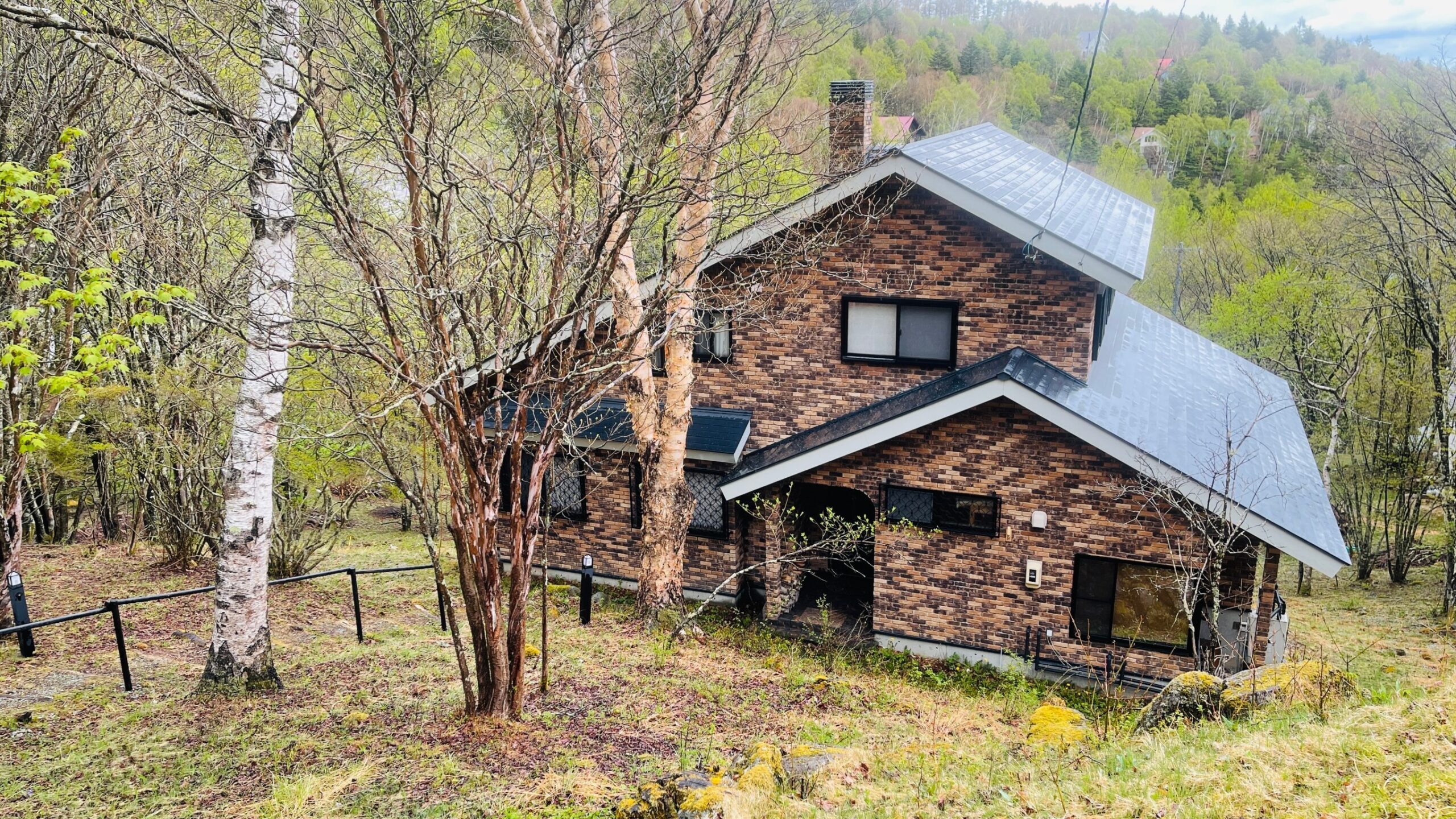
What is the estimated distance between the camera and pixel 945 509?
12.1m

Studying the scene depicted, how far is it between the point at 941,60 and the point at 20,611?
88.4 meters

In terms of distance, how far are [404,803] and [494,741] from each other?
40.1 inches

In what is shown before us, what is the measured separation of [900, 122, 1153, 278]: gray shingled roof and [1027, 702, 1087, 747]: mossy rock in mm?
5954

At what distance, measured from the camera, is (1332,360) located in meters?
24.1

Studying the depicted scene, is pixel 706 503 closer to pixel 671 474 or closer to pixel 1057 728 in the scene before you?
pixel 671 474

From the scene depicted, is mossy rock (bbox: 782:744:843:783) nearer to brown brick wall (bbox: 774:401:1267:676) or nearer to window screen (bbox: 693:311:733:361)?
brown brick wall (bbox: 774:401:1267:676)

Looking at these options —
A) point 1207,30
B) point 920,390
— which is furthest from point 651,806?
point 1207,30

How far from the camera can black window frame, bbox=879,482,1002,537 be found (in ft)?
38.7

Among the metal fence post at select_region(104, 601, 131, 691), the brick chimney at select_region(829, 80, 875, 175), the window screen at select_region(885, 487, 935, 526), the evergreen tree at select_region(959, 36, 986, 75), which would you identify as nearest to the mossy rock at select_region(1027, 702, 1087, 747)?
the window screen at select_region(885, 487, 935, 526)

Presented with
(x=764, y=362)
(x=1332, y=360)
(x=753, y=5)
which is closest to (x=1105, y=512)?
(x=764, y=362)

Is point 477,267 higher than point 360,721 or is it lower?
higher

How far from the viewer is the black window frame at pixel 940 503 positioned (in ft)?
38.7

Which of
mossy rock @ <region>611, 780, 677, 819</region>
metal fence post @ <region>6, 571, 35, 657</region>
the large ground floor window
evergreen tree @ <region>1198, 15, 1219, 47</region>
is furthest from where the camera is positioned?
evergreen tree @ <region>1198, 15, 1219, 47</region>

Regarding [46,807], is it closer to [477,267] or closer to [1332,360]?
[477,267]
